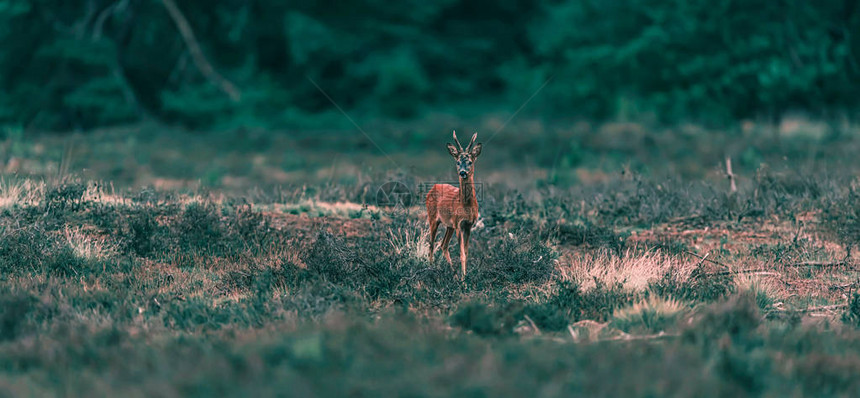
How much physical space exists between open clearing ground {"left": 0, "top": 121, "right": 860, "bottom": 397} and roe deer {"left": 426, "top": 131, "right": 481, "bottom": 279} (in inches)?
18.3

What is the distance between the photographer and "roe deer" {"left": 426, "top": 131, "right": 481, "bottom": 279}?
7.69 m

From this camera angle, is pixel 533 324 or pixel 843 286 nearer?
pixel 533 324

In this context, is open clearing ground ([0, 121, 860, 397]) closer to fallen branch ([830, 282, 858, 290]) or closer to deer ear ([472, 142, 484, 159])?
fallen branch ([830, 282, 858, 290])

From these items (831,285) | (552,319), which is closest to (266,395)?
(552,319)

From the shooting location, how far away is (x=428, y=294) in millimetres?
7766

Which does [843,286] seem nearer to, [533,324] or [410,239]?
[533,324]

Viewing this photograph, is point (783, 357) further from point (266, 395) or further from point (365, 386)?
point (266, 395)

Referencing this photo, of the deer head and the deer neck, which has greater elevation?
the deer head

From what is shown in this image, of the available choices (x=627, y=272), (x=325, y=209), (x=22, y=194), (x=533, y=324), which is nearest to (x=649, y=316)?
(x=533, y=324)

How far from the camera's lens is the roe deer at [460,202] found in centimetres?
769

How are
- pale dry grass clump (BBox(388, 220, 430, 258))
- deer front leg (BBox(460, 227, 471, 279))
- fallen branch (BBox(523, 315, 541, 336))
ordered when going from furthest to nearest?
pale dry grass clump (BBox(388, 220, 430, 258))
deer front leg (BBox(460, 227, 471, 279))
fallen branch (BBox(523, 315, 541, 336))

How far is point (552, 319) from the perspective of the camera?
662 cm

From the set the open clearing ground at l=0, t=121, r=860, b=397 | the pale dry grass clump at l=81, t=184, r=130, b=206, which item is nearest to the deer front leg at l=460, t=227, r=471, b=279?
the open clearing ground at l=0, t=121, r=860, b=397

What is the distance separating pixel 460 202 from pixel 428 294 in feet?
3.33
